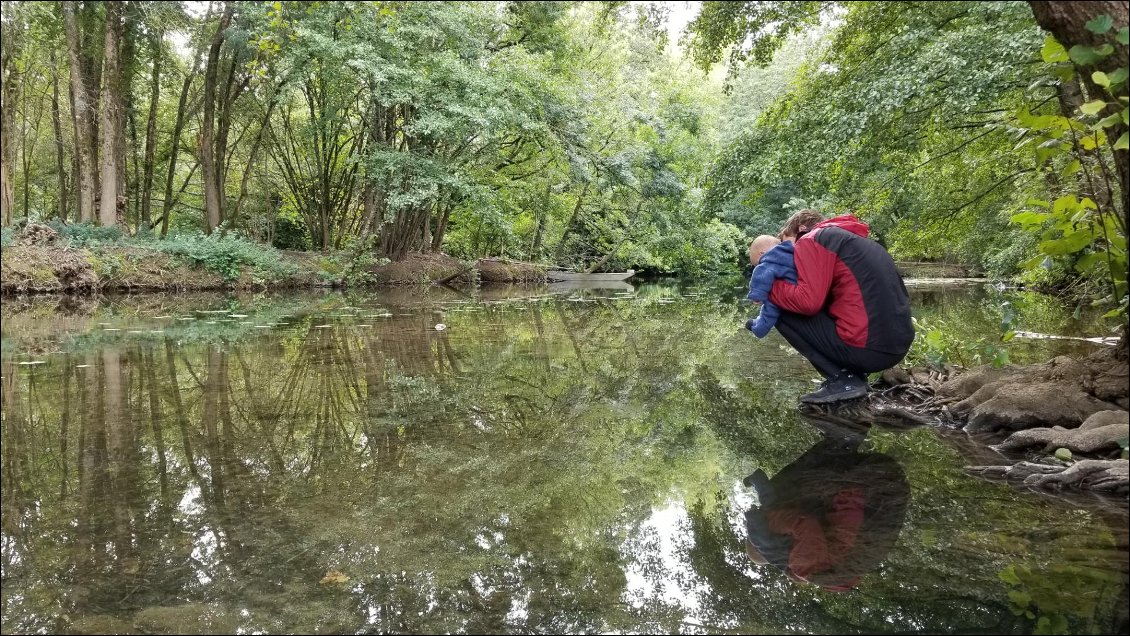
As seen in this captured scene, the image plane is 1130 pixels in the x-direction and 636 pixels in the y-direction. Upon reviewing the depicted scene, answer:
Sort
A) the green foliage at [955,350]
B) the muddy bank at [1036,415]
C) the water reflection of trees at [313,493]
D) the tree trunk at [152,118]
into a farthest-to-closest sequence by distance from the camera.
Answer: the tree trunk at [152,118] < the green foliage at [955,350] < the muddy bank at [1036,415] < the water reflection of trees at [313,493]

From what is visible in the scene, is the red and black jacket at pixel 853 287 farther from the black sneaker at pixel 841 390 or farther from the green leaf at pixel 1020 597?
the green leaf at pixel 1020 597

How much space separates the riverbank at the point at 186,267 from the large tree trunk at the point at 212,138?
2328mm

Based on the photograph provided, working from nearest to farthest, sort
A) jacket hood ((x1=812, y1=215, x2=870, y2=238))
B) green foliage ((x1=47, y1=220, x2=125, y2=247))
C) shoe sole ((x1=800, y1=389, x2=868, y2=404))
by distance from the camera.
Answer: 1. jacket hood ((x1=812, y1=215, x2=870, y2=238))
2. shoe sole ((x1=800, y1=389, x2=868, y2=404))
3. green foliage ((x1=47, y1=220, x2=125, y2=247))

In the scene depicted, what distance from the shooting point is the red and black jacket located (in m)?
3.91

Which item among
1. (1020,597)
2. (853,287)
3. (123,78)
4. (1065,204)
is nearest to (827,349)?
(853,287)

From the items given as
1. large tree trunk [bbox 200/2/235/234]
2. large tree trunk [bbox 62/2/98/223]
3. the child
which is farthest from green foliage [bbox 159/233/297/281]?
the child

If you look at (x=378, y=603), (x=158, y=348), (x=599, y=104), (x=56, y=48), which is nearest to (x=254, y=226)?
(x=56, y=48)

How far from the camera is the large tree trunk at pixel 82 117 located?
14.4m

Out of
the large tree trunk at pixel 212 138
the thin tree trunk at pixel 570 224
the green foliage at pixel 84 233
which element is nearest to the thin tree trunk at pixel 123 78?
the green foliage at pixel 84 233

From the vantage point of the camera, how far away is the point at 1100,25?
8.71 ft

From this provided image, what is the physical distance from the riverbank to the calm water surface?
350 inches

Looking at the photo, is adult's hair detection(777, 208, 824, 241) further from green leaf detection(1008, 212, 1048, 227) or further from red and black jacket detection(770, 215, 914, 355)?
green leaf detection(1008, 212, 1048, 227)

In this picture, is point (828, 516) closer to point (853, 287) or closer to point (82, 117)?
point (853, 287)

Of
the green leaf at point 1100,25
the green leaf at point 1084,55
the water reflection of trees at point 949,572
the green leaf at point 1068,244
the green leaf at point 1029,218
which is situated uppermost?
the green leaf at point 1100,25
